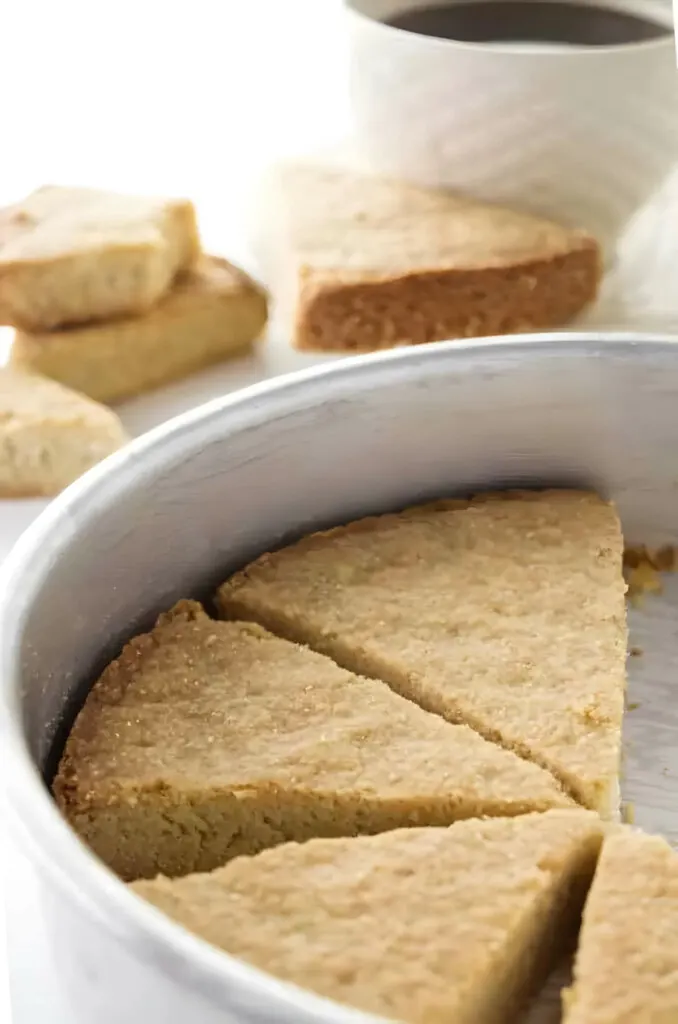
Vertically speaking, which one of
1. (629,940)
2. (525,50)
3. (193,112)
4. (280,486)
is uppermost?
(525,50)

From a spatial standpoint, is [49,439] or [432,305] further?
[432,305]

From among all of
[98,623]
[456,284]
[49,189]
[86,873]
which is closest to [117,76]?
[49,189]

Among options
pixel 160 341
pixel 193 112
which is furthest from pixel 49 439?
pixel 193 112

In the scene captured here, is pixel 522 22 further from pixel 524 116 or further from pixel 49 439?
pixel 49 439

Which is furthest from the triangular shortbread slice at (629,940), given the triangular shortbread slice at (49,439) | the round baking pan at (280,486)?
the triangular shortbread slice at (49,439)

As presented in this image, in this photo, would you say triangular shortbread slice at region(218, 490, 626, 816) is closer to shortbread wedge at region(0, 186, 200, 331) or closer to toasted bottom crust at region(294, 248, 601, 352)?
toasted bottom crust at region(294, 248, 601, 352)

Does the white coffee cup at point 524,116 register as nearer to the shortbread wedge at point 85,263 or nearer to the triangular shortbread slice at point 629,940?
the shortbread wedge at point 85,263

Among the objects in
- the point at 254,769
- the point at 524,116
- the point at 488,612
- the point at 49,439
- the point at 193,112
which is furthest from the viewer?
the point at 193,112

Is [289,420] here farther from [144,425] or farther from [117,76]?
[117,76]

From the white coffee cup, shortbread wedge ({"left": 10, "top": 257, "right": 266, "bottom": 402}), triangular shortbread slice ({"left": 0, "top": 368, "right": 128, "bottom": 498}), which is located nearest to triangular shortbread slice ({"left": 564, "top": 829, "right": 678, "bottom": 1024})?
triangular shortbread slice ({"left": 0, "top": 368, "right": 128, "bottom": 498})
